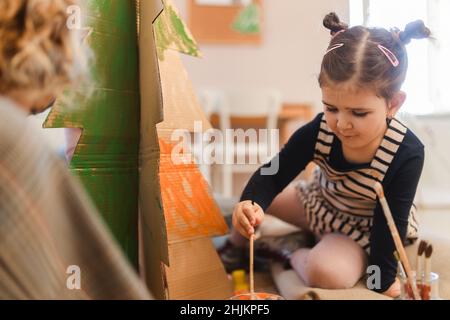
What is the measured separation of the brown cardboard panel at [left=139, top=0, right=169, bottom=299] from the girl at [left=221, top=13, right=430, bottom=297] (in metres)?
0.12

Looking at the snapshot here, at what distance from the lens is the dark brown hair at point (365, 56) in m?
0.53

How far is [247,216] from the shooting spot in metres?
0.60

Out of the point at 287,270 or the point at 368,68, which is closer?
the point at 368,68

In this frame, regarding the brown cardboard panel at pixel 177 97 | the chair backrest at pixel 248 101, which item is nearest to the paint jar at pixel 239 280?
the brown cardboard panel at pixel 177 97

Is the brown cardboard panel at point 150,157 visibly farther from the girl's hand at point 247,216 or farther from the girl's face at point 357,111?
the girl's face at point 357,111

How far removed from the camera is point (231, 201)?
106 centimetres

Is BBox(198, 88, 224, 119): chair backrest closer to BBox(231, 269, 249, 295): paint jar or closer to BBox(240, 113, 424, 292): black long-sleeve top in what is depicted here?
BBox(231, 269, 249, 295): paint jar

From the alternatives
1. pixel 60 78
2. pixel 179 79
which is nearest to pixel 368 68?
pixel 179 79

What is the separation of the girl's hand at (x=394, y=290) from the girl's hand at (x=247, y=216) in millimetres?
185

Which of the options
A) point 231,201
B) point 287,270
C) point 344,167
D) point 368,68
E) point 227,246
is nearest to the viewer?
point 368,68

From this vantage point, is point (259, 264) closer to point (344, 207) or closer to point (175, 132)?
point (344, 207)

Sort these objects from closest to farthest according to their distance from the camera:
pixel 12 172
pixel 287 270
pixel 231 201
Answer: pixel 12 172 → pixel 287 270 → pixel 231 201

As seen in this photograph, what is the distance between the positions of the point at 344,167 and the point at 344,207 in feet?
0.39
